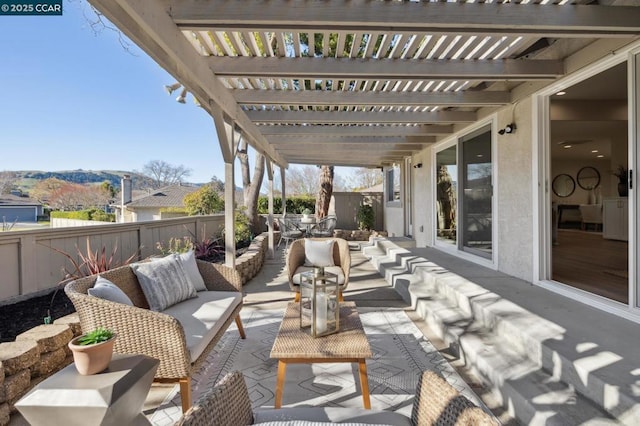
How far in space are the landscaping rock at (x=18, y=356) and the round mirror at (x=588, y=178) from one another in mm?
12633

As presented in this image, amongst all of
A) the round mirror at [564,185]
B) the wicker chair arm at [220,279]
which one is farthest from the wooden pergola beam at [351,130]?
the round mirror at [564,185]

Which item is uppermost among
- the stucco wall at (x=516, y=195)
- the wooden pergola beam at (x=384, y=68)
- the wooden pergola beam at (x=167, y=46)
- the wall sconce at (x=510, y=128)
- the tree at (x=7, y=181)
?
the tree at (x=7, y=181)

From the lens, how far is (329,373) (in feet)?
8.59

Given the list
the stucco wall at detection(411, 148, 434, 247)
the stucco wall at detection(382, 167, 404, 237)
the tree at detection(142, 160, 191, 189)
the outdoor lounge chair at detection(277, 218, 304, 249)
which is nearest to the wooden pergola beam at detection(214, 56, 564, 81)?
the stucco wall at detection(411, 148, 434, 247)

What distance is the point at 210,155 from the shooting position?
3641 cm

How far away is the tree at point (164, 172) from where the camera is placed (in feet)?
137

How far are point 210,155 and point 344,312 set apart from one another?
36.3 metres

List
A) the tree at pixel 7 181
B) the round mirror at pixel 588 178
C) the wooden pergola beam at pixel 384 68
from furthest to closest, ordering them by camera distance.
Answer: the tree at pixel 7 181
the round mirror at pixel 588 178
the wooden pergola beam at pixel 384 68

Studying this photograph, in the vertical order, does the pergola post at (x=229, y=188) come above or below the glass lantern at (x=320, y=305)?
above

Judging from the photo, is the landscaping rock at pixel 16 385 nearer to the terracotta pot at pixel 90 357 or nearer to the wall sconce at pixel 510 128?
the terracotta pot at pixel 90 357

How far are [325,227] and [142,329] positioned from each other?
8.11 meters

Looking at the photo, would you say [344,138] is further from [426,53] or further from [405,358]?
[405,358]

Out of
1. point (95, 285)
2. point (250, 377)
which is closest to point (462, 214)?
point (250, 377)

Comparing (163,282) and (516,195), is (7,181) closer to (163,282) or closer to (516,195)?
(163,282)
